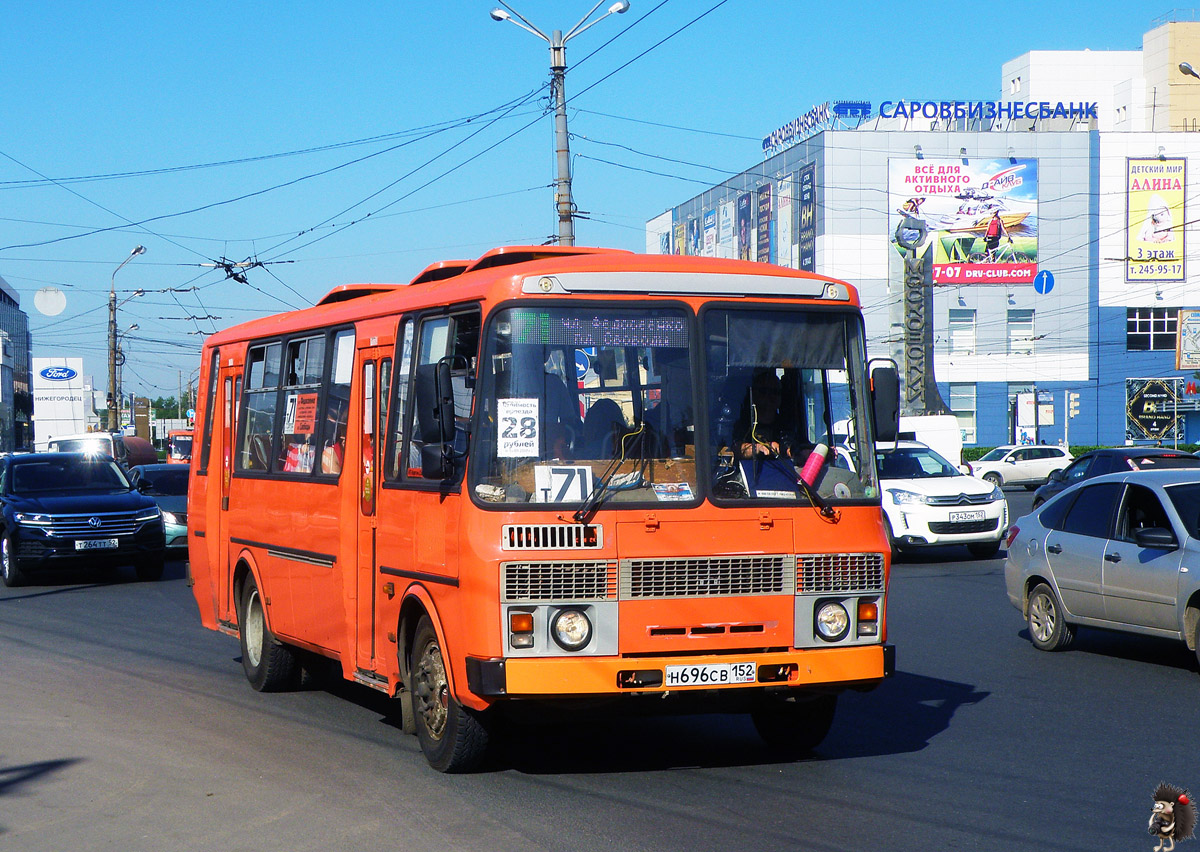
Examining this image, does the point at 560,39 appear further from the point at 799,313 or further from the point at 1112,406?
the point at 1112,406

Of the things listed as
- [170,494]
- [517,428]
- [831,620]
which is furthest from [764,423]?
[170,494]

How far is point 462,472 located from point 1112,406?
72347mm

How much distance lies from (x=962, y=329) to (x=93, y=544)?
196ft

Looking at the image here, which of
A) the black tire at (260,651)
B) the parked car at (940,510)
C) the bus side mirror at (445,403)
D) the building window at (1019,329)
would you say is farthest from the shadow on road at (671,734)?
the building window at (1019,329)

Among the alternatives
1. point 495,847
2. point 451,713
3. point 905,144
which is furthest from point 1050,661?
point 905,144

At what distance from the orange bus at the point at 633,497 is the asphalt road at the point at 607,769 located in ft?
1.54

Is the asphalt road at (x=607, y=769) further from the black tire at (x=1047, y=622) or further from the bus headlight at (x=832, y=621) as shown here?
the bus headlight at (x=832, y=621)

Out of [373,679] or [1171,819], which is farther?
[373,679]

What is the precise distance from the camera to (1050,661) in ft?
38.9

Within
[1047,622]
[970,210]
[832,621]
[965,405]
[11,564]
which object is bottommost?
[11,564]

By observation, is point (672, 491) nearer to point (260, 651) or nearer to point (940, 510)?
point (260, 651)

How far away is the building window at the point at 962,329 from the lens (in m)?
73.4

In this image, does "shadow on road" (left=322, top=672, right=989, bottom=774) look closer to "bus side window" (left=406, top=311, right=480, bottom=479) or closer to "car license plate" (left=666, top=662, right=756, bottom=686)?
"car license plate" (left=666, top=662, right=756, bottom=686)

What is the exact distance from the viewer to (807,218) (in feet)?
245
